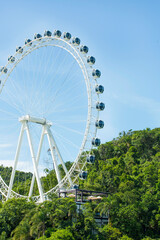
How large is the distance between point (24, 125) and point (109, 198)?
31.7 feet

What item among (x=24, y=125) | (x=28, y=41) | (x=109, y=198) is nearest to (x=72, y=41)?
(x=28, y=41)

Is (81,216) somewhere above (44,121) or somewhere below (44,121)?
below

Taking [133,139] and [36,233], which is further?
[133,139]

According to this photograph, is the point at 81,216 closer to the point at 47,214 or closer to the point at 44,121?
the point at 47,214

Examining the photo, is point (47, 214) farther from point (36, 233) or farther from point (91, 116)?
point (91, 116)

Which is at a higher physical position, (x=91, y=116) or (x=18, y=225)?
(x=91, y=116)

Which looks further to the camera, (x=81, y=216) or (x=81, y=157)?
(x=81, y=157)

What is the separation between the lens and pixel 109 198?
25.7 meters

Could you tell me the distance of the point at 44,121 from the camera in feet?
89.1

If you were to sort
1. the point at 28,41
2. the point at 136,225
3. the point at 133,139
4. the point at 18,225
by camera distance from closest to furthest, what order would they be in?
the point at 18,225, the point at 136,225, the point at 28,41, the point at 133,139

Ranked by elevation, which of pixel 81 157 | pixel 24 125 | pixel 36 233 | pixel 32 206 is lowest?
pixel 36 233

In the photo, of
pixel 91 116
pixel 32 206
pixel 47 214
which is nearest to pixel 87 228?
pixel 47 214

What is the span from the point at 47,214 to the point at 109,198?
6162mm

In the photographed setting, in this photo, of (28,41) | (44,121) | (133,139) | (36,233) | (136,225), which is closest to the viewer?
(36,233)
